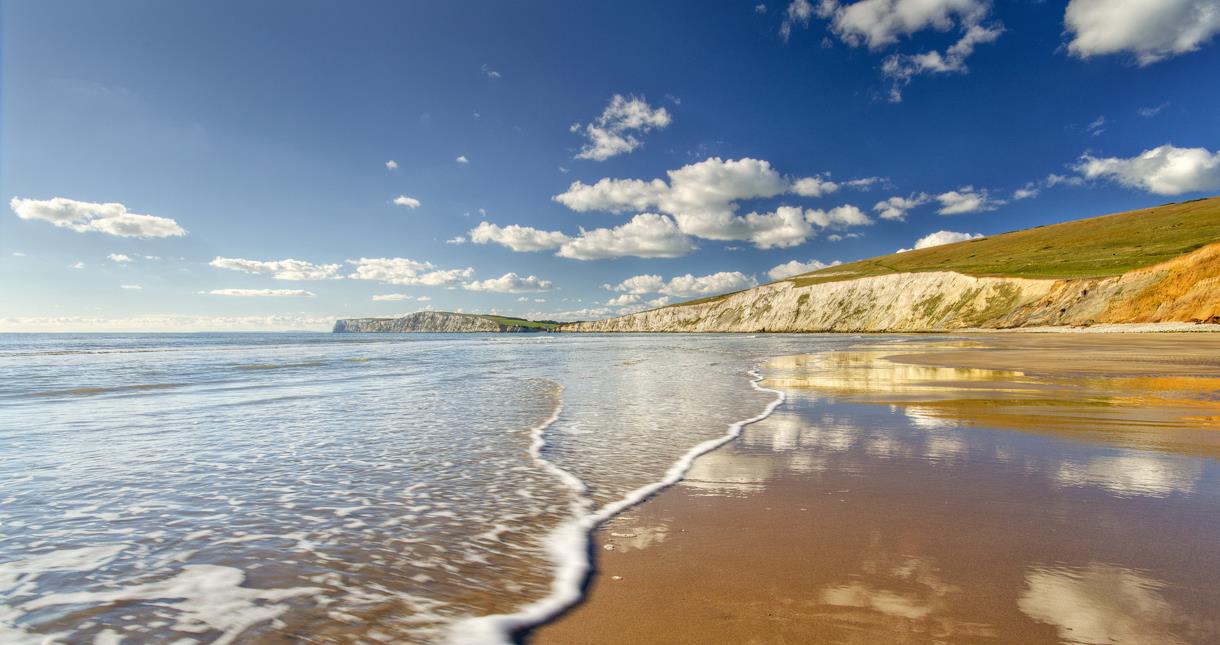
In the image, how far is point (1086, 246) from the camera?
4210 inches

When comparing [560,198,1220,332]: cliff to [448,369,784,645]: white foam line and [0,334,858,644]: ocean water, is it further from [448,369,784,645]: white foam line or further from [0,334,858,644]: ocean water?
[448,369,784,645]: white foam line

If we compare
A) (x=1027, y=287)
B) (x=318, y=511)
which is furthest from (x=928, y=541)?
(x=1027, y=287)

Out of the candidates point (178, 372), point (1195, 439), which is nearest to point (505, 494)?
point (1195, 439)

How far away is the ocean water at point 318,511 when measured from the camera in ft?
11.1

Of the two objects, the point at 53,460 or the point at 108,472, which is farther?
the point at 53,460

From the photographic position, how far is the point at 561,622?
3.19m

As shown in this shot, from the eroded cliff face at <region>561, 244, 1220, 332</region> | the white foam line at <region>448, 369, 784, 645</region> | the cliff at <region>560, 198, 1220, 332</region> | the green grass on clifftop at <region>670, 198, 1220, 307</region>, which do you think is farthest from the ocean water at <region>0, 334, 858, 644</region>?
the green grass on clifftop at <region>670, 198, 1220, 307</region>

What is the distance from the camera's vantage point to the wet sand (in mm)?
2967

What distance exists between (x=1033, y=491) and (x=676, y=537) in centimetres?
360

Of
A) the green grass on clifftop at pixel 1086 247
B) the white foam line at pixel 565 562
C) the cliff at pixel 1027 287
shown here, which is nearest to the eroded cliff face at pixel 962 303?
the cliff at pixel 1027 287

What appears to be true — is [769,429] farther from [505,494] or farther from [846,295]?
[846,295]

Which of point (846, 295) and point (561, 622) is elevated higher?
point (846, 295)

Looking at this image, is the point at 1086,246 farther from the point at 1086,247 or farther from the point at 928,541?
the point at 928,541

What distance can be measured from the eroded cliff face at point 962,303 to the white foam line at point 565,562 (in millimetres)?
63899
